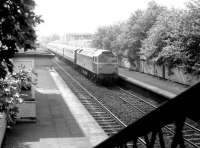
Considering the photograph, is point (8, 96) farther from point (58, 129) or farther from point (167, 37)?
point (167, 37)

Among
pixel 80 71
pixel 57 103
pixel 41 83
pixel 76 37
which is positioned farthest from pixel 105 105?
pixel 76 37

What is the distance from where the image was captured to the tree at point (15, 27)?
3.17m

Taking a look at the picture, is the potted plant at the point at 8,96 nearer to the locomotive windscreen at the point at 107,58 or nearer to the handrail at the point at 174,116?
the handrail at the point at 174,116

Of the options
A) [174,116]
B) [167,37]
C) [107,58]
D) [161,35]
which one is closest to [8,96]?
[174,116]

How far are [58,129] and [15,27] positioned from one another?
12754mm

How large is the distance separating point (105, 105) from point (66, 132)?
21.2ft

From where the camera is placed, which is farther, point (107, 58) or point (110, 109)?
point (107, 58)

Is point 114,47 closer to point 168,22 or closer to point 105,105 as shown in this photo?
point 168,22

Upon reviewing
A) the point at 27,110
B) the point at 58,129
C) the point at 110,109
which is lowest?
the point at 58,129

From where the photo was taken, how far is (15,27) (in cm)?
333

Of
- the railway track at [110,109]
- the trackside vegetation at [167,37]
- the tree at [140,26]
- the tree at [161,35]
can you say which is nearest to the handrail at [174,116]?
the railway track at [110,109]

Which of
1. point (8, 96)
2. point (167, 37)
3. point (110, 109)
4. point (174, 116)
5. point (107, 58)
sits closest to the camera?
point (174, 116)

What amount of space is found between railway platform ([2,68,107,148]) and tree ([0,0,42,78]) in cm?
1002

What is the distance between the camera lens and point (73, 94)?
2536cm
